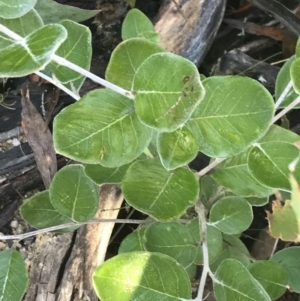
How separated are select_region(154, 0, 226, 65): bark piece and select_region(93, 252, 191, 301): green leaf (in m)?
0.57

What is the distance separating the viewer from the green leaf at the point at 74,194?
3.10 ft

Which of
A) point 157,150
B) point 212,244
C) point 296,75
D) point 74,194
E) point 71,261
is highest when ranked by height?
point 296,75

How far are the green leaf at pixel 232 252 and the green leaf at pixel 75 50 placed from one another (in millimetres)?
553

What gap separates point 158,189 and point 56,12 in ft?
1.67

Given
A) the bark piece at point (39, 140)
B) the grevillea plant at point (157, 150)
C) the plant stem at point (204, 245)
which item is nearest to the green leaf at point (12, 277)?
the grevillea plant at point (157, 150)

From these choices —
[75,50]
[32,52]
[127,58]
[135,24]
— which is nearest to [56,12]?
[135,24]

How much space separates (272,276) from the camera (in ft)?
3.20

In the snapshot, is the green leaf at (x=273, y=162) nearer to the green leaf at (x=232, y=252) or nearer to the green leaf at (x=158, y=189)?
the green leaf at (x=158, y=189)

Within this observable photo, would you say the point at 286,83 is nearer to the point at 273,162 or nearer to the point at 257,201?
the point at 273,162

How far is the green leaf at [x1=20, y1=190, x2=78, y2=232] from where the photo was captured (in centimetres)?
100

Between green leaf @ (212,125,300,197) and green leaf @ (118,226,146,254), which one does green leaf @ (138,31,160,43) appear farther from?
green leaf @ (118,226,146,254)

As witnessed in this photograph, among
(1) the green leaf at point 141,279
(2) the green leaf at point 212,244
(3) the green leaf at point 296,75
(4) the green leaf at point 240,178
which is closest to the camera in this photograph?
(3) the green leaf at point 296,75

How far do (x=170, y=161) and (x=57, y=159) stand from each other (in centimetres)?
48

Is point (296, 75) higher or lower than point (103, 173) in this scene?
higher
